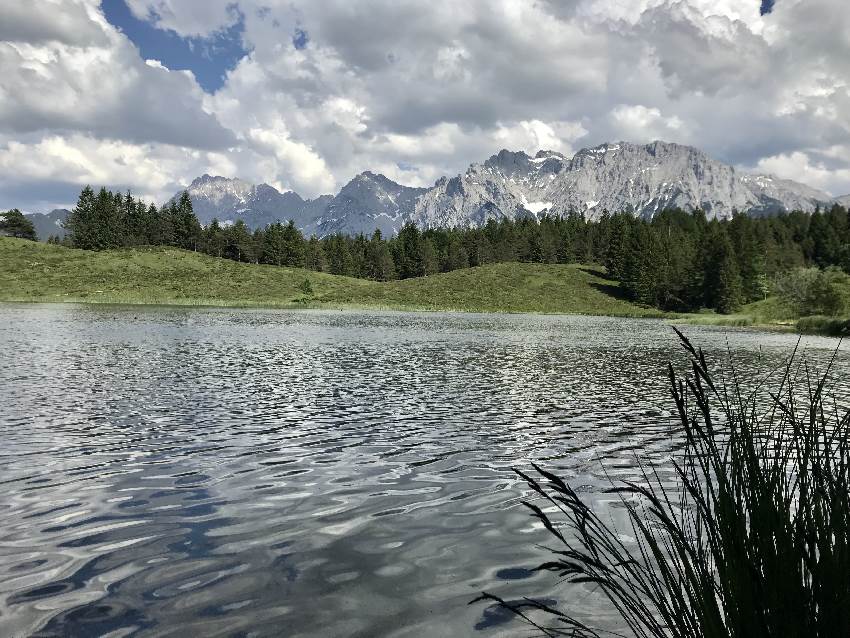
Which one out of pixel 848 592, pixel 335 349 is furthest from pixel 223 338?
pixel 848 592

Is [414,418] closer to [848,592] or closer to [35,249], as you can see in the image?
[848,592]

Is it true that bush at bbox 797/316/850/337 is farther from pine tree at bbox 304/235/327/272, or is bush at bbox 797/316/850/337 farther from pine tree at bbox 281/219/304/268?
pine tree at bbox 304/235/327/272

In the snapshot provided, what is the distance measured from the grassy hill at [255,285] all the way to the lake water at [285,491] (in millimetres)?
105696

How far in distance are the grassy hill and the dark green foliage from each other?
4332cm

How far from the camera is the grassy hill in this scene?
4966 inches

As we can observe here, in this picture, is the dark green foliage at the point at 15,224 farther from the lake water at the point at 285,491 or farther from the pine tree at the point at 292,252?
the lake water at the point at 285,491

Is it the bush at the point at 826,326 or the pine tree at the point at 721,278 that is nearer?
the bush at the point at 826,326

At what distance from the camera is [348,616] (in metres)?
6.79

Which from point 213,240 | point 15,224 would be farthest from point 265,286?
point 15,224

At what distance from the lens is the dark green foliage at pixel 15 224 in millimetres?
185125

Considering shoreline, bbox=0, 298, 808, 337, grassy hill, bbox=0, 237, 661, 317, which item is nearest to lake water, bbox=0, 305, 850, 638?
shoreline, bbox=0, 298, 808, 337

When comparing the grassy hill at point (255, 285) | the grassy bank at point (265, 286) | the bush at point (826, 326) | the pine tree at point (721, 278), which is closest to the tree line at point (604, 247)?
the pine tree at point (721, 278)

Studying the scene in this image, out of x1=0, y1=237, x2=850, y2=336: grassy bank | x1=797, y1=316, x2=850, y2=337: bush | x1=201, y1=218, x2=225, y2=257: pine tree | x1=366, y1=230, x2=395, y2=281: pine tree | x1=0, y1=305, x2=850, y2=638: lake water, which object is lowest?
x1=0, y1=305, x2=850, y2=638: lake water

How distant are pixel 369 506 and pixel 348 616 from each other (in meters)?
3.94
